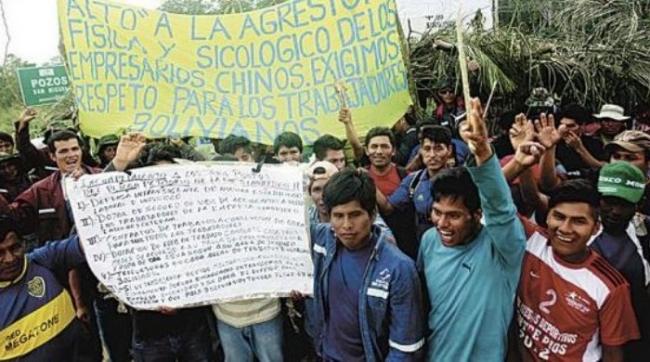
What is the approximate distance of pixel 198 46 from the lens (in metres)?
3.88

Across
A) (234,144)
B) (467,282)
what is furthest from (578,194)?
(234,144)

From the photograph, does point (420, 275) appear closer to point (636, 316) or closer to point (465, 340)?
point (465, 340)

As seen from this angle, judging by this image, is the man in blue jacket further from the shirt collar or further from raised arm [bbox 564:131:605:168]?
raised arm [bbox 564:131:605:168]

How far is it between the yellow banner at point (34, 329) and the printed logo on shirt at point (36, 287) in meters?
0.06

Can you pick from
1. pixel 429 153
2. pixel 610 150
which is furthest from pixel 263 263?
pixel 610 150

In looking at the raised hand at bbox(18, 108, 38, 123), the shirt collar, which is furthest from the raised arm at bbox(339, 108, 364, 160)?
the raised hand at bbox(18, 108, 38, 123)

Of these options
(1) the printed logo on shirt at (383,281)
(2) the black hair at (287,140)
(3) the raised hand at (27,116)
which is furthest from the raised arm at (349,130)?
(3) the raised hand at (27,116)

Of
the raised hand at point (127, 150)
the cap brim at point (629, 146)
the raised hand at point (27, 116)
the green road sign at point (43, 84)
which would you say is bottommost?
the cap brim at point (629, 146)

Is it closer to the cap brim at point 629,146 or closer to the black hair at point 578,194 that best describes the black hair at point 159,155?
the black hair at point 578,194

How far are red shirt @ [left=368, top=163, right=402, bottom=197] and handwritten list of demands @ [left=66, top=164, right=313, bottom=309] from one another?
3.60 feet

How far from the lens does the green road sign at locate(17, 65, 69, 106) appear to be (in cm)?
792

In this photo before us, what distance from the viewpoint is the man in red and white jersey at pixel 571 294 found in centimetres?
214

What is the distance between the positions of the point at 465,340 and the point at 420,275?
323mm

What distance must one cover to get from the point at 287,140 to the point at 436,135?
42.2 inches
